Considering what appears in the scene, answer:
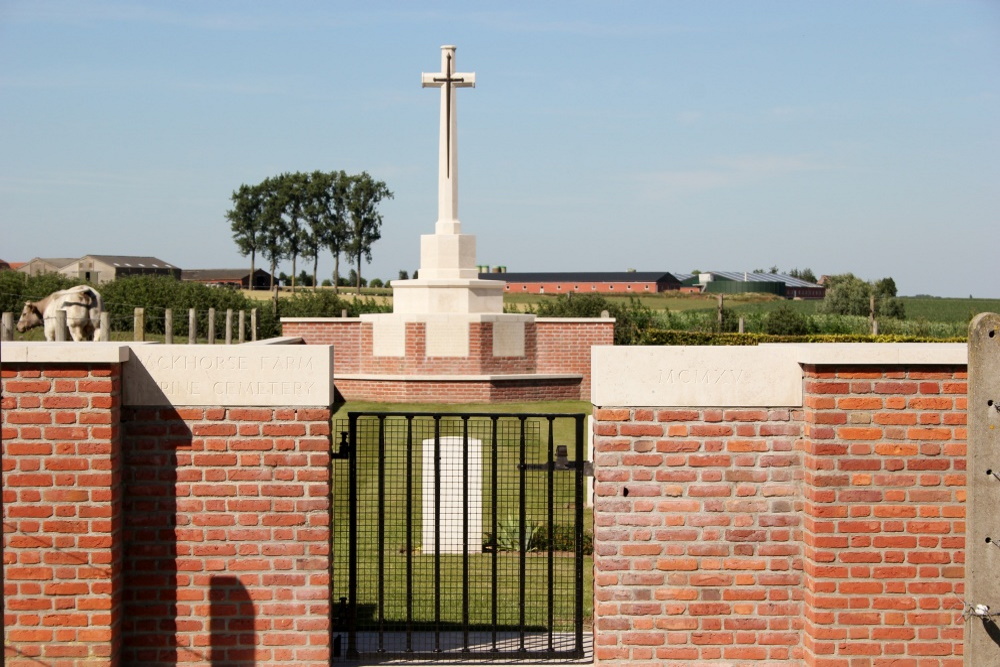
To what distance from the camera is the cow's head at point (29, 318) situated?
1828 centimetres

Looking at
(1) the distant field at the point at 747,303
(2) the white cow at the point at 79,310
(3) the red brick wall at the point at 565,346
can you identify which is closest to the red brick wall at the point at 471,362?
(3) the red brick wall at the point at 565,346

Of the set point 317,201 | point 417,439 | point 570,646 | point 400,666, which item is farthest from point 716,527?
point 317,201

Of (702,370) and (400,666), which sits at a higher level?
(702,370)

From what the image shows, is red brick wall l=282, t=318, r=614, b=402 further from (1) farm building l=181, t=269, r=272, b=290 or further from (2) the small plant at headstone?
(1) farm building l=181, t=269, r=272, b=290

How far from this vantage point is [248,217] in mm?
68562

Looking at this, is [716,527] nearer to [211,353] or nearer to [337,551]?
[211,353]

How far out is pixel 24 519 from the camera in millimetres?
4863

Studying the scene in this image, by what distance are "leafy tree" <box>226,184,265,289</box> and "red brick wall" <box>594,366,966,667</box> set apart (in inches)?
2561

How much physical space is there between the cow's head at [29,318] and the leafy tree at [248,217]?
50124 millimetres

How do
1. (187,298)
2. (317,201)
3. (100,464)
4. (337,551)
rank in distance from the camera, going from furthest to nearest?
1. (317,201)
2. (187,298)
3. (337,551)
4. (100,464)

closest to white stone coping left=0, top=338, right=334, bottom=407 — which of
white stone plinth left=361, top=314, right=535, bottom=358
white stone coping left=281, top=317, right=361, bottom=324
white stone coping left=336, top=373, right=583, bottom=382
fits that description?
white stone coping left=336, top=373, right=583, bottom=382

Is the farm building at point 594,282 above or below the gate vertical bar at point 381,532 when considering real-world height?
above

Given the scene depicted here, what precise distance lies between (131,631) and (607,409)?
244cm

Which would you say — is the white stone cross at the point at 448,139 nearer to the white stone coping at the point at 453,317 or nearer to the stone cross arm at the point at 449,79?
the stone cross arm at the point at 449,79
